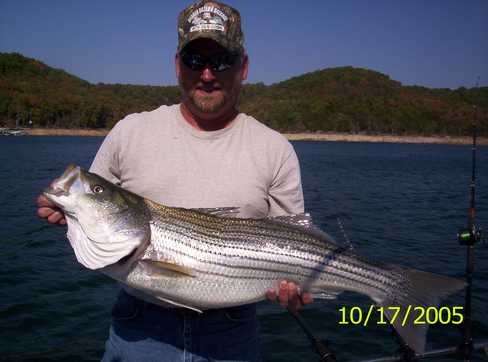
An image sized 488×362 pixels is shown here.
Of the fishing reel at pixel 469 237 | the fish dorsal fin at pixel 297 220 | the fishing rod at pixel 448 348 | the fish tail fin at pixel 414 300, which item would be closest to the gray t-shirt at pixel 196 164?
the fish dorsal fin at pixel 297 220

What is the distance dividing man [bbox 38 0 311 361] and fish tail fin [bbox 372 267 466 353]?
2.46 feet

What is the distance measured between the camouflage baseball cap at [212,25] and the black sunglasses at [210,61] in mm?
71

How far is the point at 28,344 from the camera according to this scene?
747 centimetres

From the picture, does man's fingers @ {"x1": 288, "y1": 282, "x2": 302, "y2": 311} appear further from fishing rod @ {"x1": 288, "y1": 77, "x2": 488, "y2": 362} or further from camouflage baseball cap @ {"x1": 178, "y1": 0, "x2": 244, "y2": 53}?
camouflage baseball cap @ {"x1": 178, "y1": 0, "x2": 244, "y2": 53}

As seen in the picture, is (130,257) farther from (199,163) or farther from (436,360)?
(436,360)

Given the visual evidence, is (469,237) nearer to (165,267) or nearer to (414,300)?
(414,300)

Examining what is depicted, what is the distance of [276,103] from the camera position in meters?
166

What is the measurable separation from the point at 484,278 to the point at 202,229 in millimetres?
10543

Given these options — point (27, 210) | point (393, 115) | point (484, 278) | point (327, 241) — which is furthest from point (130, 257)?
point (393, 115)

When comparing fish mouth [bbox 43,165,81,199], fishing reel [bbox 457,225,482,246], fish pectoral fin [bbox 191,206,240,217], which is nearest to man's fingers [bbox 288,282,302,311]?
fish pectoral fin [bbox 191,206,240,217]

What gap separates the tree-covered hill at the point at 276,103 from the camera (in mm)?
128875

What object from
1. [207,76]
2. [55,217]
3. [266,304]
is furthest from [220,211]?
[266,304]

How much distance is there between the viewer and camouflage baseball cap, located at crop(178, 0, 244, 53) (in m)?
3.40

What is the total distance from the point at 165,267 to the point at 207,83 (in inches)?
60.5
